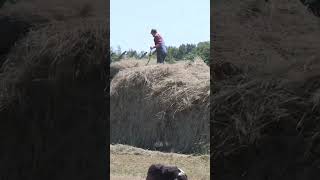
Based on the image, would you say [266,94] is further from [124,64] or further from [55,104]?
[124,64]

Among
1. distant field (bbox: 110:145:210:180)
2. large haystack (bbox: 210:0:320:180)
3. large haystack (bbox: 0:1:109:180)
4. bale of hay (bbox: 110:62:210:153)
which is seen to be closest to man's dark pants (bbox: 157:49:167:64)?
bale of hay (bbox: 110:62:210:153)

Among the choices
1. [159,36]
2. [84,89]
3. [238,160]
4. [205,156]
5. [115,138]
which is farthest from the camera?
[115,138]

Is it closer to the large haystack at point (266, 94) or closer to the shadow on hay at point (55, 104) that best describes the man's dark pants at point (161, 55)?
the shadow on hay at point (55, 104)

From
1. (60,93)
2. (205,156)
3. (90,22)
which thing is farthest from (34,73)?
(205,156)

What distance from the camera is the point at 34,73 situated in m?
3.89

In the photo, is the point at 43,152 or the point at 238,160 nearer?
the point at 238,160

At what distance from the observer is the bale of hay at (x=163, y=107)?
1193 centimetres

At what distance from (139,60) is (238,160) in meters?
10.5

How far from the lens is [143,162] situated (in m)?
10.4

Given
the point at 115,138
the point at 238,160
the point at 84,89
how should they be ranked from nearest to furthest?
the point at 238,160 < the point at 84,89 < the point at 115,138

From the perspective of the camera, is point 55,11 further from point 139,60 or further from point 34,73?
point 139,60

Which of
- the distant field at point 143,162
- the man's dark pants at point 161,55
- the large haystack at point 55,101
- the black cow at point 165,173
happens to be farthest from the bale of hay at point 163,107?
the large haystack at point 55,101

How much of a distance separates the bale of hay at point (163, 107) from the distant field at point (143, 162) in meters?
0.83

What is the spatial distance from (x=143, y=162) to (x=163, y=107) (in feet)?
7.16
